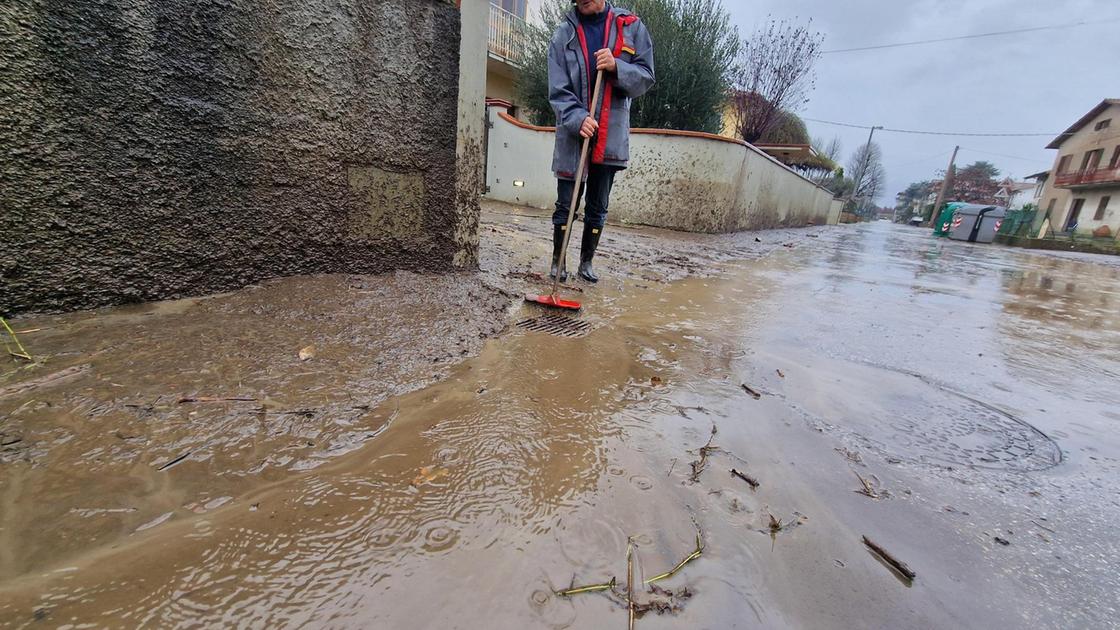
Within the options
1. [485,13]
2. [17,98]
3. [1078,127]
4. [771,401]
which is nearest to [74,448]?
[17,98]

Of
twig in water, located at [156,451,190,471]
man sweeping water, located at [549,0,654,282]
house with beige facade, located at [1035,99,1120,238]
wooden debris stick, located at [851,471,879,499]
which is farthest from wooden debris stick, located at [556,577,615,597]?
house with beige facade, located at [1035,99,1120,238]

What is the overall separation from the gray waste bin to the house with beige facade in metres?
6.65

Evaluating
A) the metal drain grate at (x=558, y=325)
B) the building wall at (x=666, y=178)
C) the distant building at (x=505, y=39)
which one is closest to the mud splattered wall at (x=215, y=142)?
the metal drain grate at (x=558, y=325)

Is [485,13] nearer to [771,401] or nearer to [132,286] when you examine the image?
[132,286]

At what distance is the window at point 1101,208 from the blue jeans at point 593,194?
129ft

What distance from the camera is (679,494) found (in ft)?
3.39

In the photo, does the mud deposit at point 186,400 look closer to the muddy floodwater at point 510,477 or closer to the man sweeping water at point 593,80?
the muddy floodwater at point 510,477

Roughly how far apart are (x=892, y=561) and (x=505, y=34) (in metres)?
15.4

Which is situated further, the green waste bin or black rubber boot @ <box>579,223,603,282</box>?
the green waste bin

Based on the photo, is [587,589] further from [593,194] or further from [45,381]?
[593,194]

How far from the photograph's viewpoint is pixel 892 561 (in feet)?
2.95

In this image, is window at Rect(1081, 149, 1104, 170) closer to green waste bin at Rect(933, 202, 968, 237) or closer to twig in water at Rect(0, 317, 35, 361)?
green waste bin at Rect(933, 202, 968, 237)

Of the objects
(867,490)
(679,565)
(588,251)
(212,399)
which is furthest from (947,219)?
(212,399)

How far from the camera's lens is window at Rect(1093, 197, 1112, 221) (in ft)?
86.8
